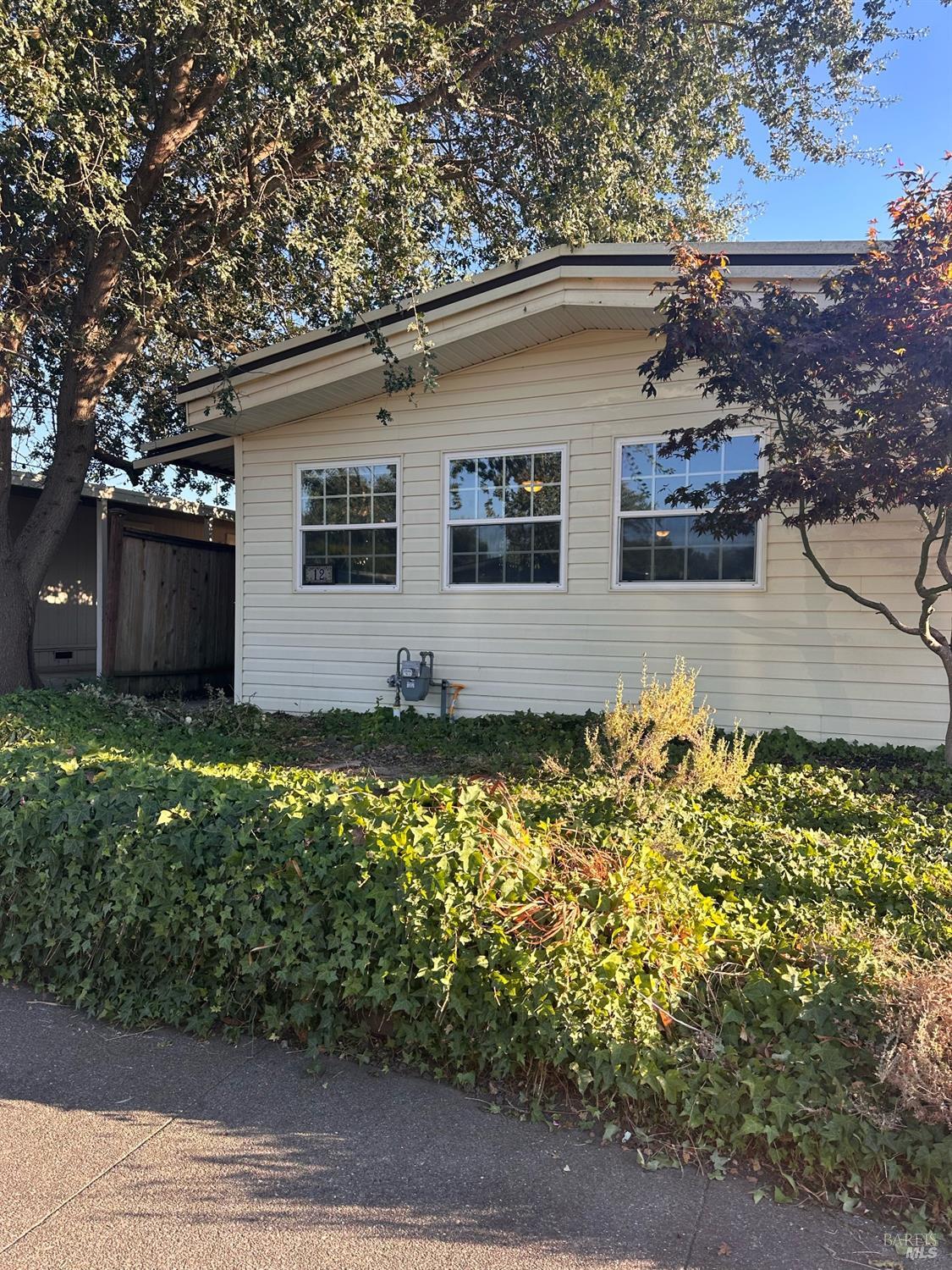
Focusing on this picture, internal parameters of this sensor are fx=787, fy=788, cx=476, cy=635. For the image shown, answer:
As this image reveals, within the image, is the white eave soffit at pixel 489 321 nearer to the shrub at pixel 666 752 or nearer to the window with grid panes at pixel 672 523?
the window with grid panes at pixel 672 523

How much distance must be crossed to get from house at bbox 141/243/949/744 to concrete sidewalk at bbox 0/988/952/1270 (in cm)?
506

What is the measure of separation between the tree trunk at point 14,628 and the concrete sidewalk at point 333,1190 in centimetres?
615

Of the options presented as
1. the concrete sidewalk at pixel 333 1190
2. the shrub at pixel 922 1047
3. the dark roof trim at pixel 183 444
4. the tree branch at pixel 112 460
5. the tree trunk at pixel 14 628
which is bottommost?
the concrete sidewalk at pixel 333 1190

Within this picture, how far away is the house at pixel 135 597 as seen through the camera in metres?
9.90

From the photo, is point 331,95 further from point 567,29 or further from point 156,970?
point 156,970

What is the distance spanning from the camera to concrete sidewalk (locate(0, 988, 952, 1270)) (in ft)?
6.63

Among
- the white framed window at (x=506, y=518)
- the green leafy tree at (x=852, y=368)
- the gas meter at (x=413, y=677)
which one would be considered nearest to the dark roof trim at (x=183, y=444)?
the white framed window at (x=506, y=518)

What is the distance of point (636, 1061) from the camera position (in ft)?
7.98

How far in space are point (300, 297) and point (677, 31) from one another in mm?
5388

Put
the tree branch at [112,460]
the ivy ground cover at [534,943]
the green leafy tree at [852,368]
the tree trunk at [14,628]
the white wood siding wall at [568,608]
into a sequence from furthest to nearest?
the tree branch at [112,460] → the tree trunk at [14,628] → the white wood siding wall at [568,608] → the green leafy tree at [852,368] → the ivy ground cover at [534,943]

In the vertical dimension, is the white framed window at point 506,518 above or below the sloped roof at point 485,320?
below

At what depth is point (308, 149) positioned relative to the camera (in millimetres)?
7559

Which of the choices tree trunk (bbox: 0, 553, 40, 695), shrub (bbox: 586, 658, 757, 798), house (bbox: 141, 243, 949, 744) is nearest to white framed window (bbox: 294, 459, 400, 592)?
house (bbox: 141, 243, 949, 744)

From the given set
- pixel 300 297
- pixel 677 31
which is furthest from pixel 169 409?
pixel 677 31
